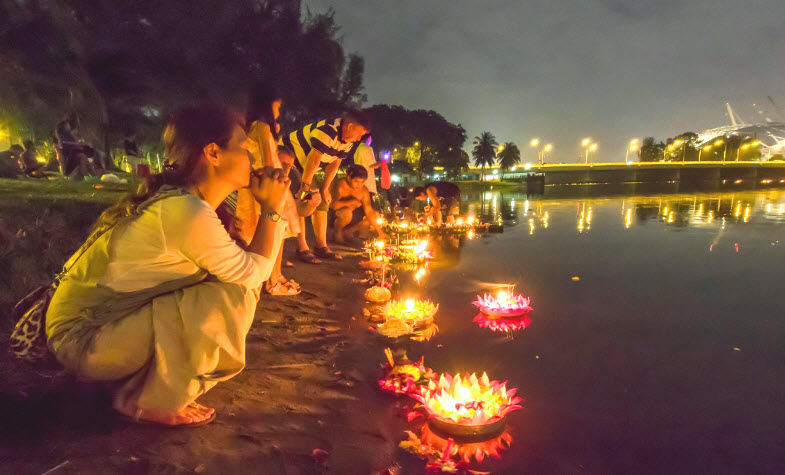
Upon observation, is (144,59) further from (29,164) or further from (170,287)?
(170,287)

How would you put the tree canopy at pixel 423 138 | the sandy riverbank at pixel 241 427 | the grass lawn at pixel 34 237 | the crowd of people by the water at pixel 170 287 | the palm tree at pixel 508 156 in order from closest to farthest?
the sandy riverbank at pixel 241 427 → the crowd of people by the water at pixel 170 287 → the grass lawn at pixel 34 237 → the tree canopy at pixel 423 138 → the palm tree at pixel 508 156

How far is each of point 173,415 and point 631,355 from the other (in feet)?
10.5

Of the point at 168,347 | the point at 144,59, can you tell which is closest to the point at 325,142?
the point at 168,347

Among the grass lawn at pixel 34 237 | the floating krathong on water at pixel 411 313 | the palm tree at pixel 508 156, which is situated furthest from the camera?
the palm tree at pixel 508 156

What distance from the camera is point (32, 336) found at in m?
2.28

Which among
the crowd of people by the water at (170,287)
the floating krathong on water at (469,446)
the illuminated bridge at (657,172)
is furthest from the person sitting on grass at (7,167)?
the illuminated bridge at (657,172)

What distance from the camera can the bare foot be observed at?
225 cm

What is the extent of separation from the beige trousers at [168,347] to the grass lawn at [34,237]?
1.83 meters

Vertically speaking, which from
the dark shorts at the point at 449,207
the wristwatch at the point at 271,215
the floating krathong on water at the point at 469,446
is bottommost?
the floating krathong on water at the point at 469,446

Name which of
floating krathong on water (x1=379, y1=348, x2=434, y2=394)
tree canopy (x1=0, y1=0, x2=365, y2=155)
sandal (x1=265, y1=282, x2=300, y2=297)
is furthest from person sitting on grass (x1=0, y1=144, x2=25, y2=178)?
floating krathong on water (x1=379, y1=348, x2=434, y2=394)

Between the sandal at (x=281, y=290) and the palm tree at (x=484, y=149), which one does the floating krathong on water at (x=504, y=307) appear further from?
the palm tree at (x=484, y=149)

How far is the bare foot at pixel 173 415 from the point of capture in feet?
7.37

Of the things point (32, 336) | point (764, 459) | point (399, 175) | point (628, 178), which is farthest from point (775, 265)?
point (628, 178)

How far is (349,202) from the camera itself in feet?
31.1
